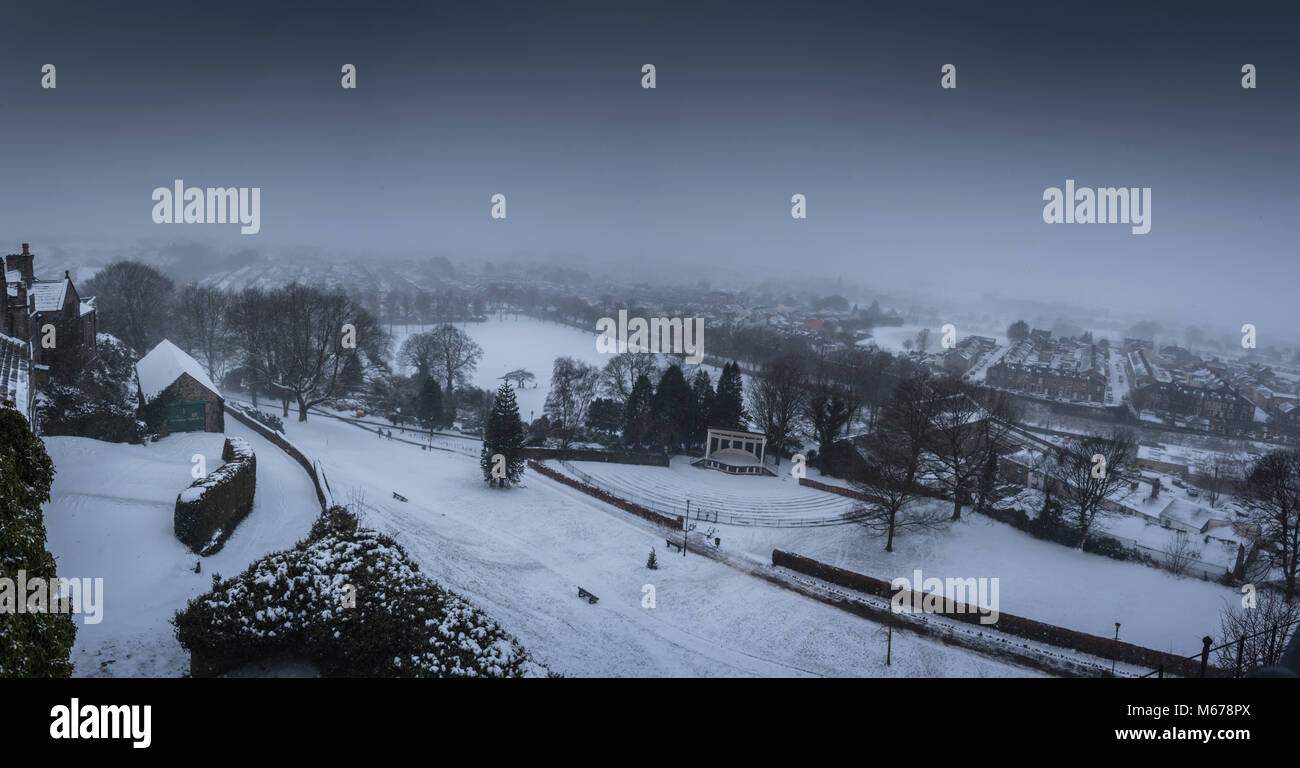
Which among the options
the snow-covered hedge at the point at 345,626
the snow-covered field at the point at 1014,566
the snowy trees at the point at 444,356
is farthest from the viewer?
the snowy trees at the point at 444,356

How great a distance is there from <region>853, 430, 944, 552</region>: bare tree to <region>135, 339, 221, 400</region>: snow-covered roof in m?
27.2

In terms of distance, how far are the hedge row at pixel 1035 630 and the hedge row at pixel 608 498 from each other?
5.06 meters

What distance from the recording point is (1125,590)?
22328 mm

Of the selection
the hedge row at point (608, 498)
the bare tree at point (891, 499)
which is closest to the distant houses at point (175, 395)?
the hedge row at point (608, 498)

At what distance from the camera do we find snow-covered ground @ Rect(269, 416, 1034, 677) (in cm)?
1517

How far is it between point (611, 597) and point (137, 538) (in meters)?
11.0

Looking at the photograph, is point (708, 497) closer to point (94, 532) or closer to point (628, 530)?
point (628, 530)

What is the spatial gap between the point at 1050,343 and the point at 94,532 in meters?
94.1

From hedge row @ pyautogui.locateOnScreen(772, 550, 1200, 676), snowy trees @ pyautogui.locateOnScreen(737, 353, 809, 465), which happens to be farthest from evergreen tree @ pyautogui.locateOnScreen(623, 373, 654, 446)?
hedge row @ pyautogui.locateOnScreen(772, 550, 1200, 676)

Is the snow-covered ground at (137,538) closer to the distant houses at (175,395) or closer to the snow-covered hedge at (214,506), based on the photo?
the snow-covered hedge at (214,506)

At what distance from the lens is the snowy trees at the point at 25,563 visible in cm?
681

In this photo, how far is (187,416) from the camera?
26016mm
